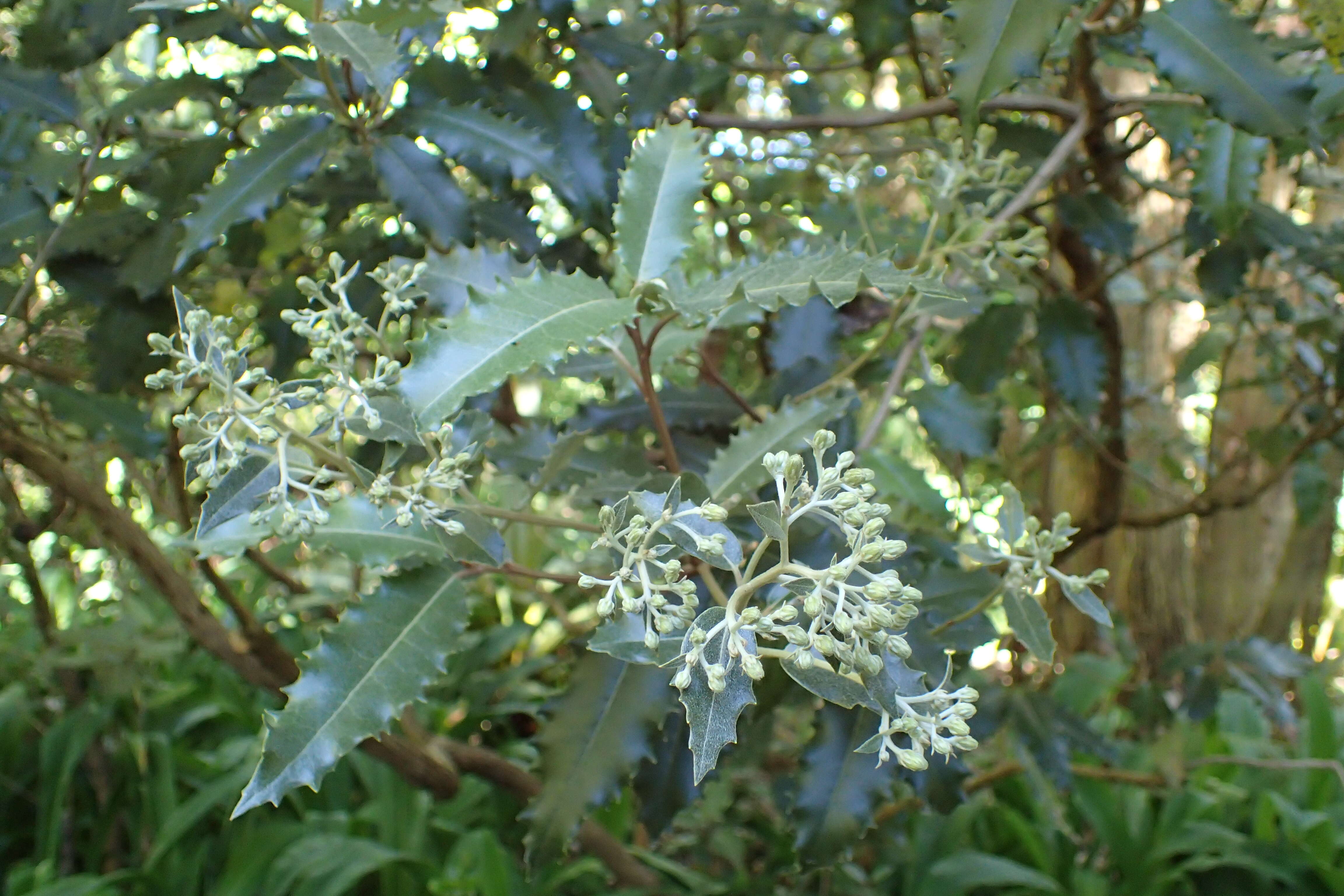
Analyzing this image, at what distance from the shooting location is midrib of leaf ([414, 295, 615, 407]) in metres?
0.54

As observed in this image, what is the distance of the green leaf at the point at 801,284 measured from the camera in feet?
1.94

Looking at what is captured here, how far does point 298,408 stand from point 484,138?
1.35 ft

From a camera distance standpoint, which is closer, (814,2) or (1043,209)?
(1043,209)

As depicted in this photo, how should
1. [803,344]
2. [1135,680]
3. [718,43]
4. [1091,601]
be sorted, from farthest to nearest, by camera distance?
[1135,680] → [718,43] → [803,344] → [1091,601]

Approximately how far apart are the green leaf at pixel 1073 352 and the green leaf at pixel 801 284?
2.49 feet

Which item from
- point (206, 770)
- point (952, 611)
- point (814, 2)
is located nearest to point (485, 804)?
point (206, 770)

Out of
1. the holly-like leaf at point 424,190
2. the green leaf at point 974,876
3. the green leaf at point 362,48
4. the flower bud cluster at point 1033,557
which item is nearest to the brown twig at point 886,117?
the holly-like leaf at point 424,190

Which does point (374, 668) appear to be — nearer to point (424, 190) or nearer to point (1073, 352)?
point (424, 190)

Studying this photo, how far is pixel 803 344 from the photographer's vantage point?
1.13m

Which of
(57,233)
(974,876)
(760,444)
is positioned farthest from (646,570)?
(974,876)

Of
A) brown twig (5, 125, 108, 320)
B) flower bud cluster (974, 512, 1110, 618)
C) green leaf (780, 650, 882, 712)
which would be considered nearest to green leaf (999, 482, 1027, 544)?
flower bud cluster (974, 512, 1110, 618)

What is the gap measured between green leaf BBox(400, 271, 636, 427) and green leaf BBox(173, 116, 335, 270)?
1.18ft

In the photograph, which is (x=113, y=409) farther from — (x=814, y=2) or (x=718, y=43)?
(x=814, y=2)

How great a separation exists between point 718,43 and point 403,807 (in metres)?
1.43
